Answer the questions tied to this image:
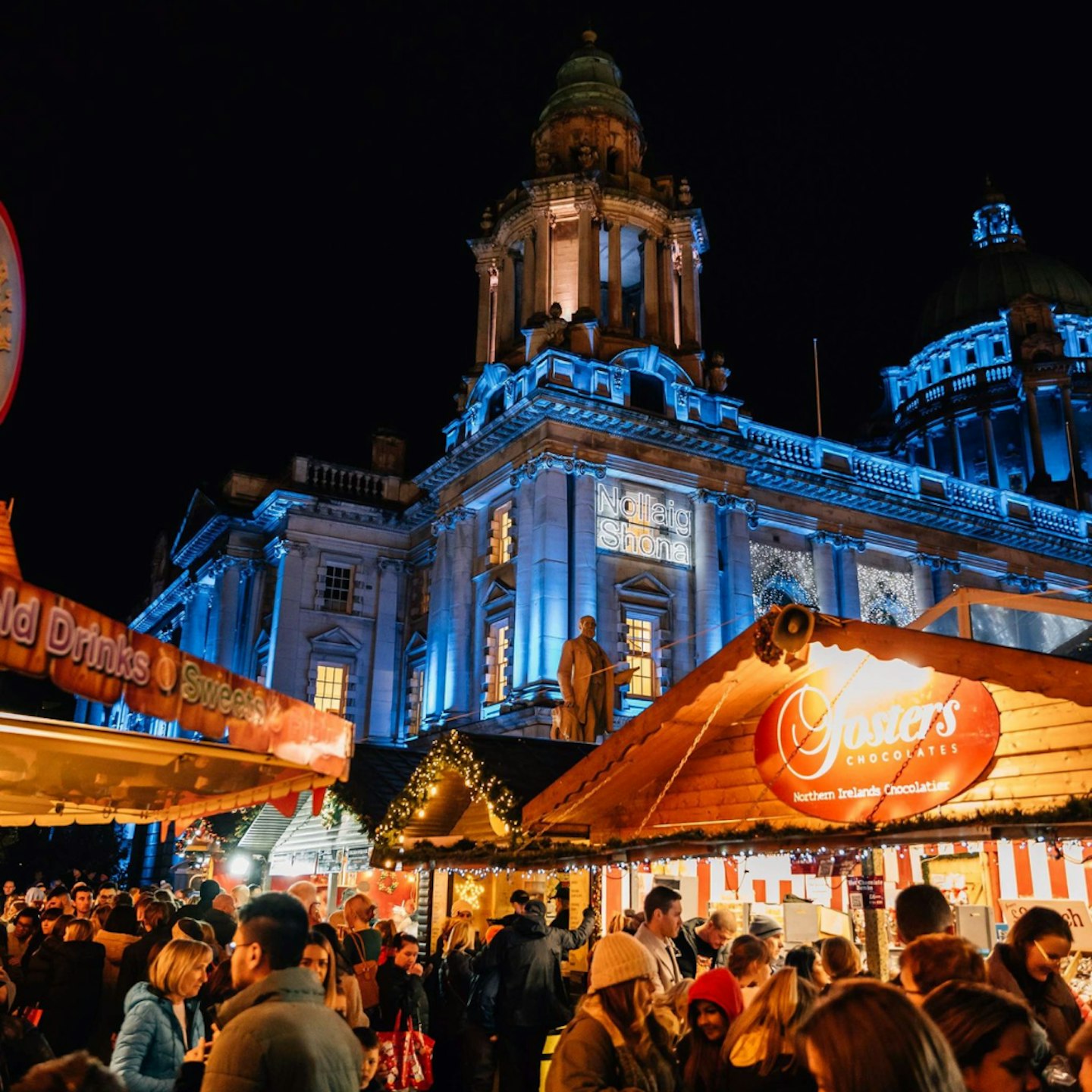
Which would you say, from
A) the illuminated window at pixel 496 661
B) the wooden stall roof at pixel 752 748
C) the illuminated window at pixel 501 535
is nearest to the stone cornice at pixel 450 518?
the illuminated window at pixel 501 535

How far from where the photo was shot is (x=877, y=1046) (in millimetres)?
2521

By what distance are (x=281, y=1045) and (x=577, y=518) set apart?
27380mm

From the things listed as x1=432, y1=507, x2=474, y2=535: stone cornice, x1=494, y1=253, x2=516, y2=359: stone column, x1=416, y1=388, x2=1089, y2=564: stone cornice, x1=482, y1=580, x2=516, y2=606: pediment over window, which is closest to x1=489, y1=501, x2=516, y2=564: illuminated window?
x1=482, y1=580, x2=516, y2=606: pediment over window

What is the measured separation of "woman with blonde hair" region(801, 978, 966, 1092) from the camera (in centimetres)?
249

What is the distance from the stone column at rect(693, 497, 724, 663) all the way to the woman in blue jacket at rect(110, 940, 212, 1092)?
26968 millimetres

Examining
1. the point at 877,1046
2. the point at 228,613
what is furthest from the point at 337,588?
the point at 877,1046

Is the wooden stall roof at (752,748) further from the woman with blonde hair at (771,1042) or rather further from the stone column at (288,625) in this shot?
the stone column at (288,625)

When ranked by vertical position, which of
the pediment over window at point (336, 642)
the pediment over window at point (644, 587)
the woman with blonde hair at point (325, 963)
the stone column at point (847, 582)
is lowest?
the woman with blonde hair at point (325, 963)

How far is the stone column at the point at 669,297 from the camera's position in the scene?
37.9m

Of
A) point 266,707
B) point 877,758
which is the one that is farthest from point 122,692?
point 877,758

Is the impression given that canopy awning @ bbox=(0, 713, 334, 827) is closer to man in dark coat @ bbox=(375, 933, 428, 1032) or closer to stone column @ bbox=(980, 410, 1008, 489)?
man in dark coat @ bbox=(375, 933, 428, 1032)

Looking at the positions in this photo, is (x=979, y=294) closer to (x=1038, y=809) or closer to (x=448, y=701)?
(x=448, y=701)

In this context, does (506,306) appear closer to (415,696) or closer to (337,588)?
(337,588)

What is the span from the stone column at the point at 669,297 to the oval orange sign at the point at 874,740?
29822 millimetres
